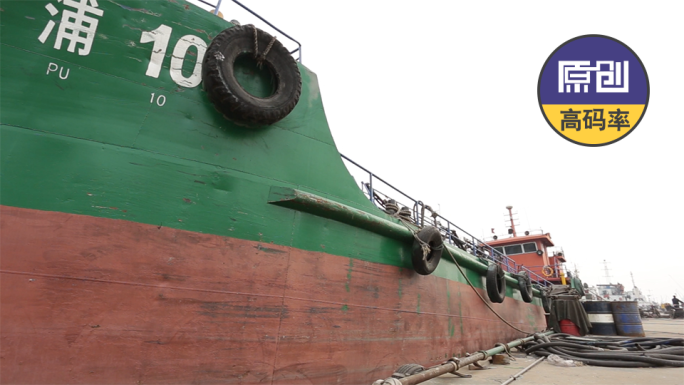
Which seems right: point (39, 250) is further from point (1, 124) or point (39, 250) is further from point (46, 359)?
point (1, 124)

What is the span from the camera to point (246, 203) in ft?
9.66

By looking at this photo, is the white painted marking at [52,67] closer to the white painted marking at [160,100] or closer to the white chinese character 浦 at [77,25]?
the white chinese character 浦 at [77,25]

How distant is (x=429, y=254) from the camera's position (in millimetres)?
4562

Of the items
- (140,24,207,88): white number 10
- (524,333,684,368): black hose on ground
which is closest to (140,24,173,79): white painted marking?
(140,24,207,88): white number 10

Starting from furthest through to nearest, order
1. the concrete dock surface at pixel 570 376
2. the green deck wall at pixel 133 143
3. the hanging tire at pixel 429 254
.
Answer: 1. the hanging tire at pixel 429 254
2. the concrete dock surface at pixel 570 376
3. the green deck wall at pixel 133 143

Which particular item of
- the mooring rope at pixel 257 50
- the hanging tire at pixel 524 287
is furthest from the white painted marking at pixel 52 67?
the hanging tire at pixel 524 287

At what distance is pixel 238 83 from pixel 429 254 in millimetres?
3059

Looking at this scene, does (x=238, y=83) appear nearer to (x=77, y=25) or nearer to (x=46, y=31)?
(x=77, y=25)

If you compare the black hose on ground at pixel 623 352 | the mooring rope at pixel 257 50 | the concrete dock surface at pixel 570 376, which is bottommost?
the concrete dock surface at pixel 570 376

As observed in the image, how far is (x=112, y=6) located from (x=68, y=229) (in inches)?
69.3

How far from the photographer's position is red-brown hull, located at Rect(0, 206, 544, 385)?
210 cm

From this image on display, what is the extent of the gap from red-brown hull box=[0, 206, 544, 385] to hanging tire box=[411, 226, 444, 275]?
97cm

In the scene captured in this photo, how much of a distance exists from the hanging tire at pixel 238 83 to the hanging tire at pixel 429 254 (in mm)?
2262

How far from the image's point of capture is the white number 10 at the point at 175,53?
2852 millimetres
